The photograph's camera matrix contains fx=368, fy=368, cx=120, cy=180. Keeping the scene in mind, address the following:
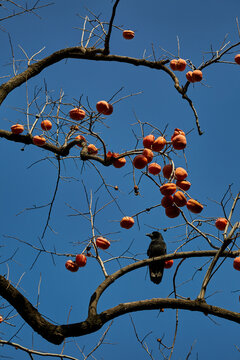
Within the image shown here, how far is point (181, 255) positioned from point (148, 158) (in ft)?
2.38

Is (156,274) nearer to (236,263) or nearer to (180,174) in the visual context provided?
(236,263)

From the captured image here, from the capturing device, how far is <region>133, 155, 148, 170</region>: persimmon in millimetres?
2594

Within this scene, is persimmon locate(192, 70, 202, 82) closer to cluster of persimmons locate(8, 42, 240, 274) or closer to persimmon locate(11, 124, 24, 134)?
cluster of persimmons locate(8, 42, 240, 274)

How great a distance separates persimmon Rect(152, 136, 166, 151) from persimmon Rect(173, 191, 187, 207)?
341 mm

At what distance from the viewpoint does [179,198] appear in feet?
8.09

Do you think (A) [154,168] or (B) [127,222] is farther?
(B) [127,222]

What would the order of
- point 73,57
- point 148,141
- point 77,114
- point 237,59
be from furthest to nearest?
point 237,59 → point 73,57 → point 77,114 → point 148,141

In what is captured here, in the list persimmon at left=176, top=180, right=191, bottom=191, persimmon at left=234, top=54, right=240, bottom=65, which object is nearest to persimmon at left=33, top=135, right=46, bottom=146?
persimmon at left=176, top=180, right=191, bottom=191

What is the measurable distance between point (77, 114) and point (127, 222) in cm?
102

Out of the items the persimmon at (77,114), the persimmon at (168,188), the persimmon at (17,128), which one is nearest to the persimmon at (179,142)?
the persimmon at (168,188)

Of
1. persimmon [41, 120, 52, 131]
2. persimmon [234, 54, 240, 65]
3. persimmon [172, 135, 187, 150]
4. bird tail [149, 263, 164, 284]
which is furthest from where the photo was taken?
bird tail [149, 263, 164, 284]

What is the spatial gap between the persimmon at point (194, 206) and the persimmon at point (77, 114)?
1238 millimetres

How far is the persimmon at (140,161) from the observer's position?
259cm

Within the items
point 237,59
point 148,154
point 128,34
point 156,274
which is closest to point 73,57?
point 128,34
